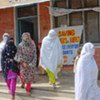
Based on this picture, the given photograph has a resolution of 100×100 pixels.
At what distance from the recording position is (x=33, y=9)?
16.1 metres

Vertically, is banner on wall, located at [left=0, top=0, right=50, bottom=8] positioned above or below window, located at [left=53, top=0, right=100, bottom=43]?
above

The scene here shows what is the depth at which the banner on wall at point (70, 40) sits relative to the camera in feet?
47.4

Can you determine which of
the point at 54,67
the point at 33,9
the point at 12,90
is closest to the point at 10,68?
the point at 12,90

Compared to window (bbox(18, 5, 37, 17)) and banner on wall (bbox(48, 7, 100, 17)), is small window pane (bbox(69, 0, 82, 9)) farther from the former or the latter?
window (bbox(18, 5, 37, 17))

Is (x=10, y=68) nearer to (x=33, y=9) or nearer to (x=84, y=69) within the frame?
(x=84, y=69)

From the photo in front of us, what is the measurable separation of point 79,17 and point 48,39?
104 inches

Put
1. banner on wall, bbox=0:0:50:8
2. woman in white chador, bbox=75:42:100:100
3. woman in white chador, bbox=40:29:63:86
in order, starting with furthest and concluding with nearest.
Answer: banner on wall, bbox=0:0:50:8 → woman in white chador, bbox=40:29:63:86 → woman in white chador, bbox=75:42:100:100

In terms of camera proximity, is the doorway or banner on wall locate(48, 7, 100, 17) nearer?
banner on wall locate(48, 7, 100, 17)

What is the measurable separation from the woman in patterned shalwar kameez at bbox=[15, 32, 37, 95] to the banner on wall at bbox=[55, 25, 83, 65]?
10.2 ft

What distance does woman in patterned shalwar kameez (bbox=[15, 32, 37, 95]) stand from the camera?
11.5m

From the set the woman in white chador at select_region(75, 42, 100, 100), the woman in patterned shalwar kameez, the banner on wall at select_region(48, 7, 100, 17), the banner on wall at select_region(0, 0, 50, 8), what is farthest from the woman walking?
the banner on wall at select_region(48, 7, 100, 17)

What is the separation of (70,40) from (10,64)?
374 cm

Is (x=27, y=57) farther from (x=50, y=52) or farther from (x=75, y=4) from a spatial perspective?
(x=75, y=4)

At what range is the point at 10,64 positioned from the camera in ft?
37.2
